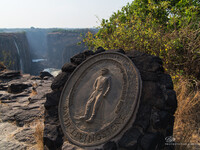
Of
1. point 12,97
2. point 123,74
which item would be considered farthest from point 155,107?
point 12,97

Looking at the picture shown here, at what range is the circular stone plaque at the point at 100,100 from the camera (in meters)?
2.12

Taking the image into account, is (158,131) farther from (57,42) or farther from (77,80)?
(57,42)

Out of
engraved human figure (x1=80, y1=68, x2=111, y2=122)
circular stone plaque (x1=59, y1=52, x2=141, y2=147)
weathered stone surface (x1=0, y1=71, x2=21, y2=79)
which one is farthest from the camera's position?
weathered stone surface (x1=0, y1=71, x2=21, y2=79)

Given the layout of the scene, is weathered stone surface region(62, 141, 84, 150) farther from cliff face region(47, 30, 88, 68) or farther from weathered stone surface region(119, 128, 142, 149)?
cliff face region(47, 30, 88, 68)

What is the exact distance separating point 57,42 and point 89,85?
199 ft

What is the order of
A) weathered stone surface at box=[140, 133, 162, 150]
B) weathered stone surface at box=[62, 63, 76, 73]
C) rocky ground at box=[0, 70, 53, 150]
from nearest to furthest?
weathered stone surface at box=[140, 133, 162, 150]
rocky ground at box=[0, 70, 53, 150]
weathered stone surface at box=[62, 63, 76, 73]

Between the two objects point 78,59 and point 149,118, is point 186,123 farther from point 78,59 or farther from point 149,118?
point 78,59

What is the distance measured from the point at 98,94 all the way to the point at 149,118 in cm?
77

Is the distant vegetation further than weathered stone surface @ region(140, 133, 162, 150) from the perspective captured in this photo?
Yes

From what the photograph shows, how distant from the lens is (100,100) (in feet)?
7.73

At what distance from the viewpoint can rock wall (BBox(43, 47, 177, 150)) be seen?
1.96 m

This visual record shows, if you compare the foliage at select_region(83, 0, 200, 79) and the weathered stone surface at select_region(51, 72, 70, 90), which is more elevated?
the foliage at select_region(83, 0, 200, 79)

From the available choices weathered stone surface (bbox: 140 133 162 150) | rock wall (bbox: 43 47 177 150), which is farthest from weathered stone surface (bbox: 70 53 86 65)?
weathered stone surface (bbox: 140 133 162 150)

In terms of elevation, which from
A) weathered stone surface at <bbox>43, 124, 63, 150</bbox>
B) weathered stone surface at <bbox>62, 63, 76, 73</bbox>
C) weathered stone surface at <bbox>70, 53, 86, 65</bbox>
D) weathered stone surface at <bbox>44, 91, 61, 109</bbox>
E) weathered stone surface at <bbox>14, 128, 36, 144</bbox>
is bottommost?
weathered stone surface at <bbox>14, 128, 36, 144</bbox>
